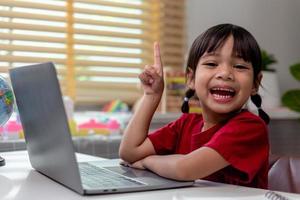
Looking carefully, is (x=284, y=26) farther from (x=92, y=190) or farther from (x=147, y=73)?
(x=92, y=190)

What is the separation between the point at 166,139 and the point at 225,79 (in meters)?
0.26

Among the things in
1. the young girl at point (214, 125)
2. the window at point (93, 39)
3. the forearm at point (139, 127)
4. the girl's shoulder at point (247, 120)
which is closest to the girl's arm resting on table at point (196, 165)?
the young girl at point (214, 125)

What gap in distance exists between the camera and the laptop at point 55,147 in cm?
70

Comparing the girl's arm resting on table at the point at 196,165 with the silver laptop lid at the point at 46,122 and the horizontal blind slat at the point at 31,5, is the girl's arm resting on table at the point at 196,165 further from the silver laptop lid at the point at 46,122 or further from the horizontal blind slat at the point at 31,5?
the horizontal blind slat at the point at 31,5

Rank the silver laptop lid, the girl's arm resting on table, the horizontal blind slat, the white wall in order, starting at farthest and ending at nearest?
the white wall, the horizontal blind slat, the girl's arm resting on table, the silver laptop lid

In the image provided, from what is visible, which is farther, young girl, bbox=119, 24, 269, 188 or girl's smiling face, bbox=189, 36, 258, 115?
girl's smiling face, bbox=189, 36, 258, 115

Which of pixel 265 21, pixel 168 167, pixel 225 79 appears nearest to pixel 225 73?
pixel 225 79

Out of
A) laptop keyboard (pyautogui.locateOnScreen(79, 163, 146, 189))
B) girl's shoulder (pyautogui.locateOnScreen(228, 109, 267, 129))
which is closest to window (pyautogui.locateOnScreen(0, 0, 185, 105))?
laptop keyboard (pyautogui.locateOnScreen(79, 163, 146, 189))

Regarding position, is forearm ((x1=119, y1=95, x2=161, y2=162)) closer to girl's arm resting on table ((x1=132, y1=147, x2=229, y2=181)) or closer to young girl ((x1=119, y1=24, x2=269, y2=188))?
young girl ((x1=119, y1=24, x2=269, y2=188))

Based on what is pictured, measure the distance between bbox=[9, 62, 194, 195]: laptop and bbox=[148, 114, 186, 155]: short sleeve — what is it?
137mm

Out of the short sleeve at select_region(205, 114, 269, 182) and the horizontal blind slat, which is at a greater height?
the horizontal blind slat

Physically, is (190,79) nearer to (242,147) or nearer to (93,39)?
(242,147)

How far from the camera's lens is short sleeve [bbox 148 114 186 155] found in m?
1.15

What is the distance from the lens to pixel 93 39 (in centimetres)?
221
